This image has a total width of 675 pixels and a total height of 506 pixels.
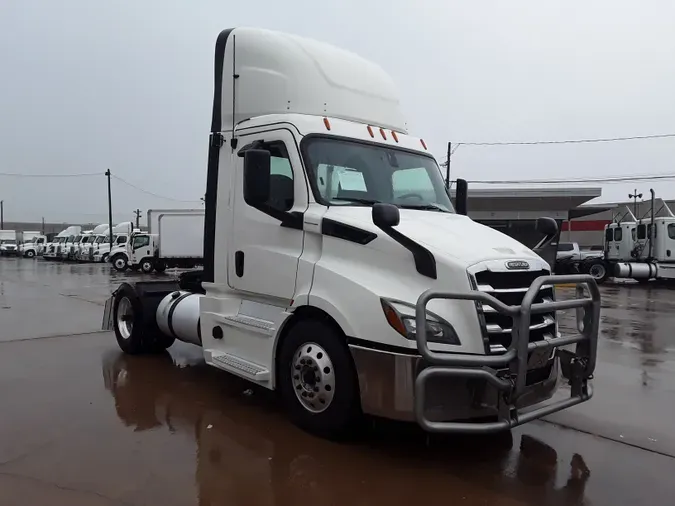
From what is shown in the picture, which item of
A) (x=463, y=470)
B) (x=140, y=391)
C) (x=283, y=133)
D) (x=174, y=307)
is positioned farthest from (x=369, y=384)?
(x=174, y=307)

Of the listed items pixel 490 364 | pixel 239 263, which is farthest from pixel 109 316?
pixel 490 364

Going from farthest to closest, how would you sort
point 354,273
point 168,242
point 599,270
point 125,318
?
point 168,242
point 599,270
point 125,318
point 354,273

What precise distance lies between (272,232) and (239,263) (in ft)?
1.94

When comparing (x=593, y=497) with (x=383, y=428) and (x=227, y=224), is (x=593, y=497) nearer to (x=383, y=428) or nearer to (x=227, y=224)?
(x=383, y=428)

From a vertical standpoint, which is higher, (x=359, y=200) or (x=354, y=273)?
(x=359, y=200)

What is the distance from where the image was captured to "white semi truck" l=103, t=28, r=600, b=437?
403cm

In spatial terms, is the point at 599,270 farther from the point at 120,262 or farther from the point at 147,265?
the point at 120,262

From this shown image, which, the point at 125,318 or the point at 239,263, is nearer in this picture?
the point at 239,263

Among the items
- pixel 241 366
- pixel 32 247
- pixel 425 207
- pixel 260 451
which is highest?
pixel 425 207

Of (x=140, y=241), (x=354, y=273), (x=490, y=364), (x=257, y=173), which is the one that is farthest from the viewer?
(x=140, y=241)

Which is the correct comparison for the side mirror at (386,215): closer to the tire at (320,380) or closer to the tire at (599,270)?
the tire at (320,380)

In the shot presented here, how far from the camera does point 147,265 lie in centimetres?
2836

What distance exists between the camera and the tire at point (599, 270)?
2548 centimetres

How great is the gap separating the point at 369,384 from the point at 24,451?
108 inches
